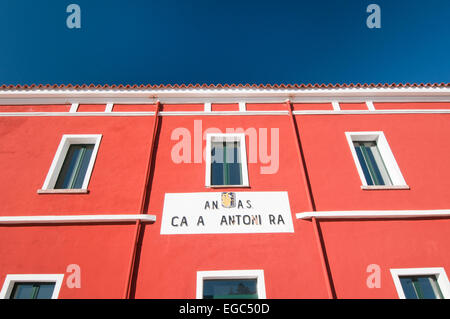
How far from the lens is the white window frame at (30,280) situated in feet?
14.4

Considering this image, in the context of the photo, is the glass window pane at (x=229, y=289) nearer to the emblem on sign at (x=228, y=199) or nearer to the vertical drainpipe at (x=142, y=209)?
the vertical drainpipe at (x=142, y=209)

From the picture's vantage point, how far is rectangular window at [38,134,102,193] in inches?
228

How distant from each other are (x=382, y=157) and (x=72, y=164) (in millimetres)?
7876

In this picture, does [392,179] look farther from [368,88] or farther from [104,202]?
[104,202]

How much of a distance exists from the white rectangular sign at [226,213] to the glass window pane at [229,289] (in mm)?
904

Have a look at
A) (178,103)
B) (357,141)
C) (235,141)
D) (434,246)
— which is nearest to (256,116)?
(235,141)

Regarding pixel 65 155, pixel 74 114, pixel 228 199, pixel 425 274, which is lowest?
pixel 425 274

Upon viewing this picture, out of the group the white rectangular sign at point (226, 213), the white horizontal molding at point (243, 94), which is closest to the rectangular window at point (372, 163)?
the white horizontal molding at point (243, 94)

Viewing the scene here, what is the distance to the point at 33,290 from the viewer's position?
4.52m

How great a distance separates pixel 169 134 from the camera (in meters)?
6.61

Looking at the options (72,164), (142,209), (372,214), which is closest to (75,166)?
(72,164)

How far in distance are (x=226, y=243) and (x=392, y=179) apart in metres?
4.33

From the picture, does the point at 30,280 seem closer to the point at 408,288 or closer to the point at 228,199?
the point at 228,199

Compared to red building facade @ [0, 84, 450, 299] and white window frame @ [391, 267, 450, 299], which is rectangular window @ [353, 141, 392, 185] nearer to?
red building facade @ [0, 84, 450, 299]
